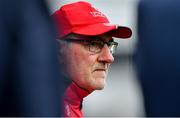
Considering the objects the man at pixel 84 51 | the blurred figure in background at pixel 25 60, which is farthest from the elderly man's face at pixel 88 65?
the blurred figure in background at pixel 25 60

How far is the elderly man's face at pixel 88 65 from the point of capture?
2.29m

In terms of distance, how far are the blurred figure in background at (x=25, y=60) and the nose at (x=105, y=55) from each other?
0.93 meters

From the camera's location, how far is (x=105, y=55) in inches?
90.3

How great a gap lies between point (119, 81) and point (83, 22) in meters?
A: 1.46

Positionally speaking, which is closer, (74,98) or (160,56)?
(160,56)

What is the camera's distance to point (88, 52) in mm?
2316

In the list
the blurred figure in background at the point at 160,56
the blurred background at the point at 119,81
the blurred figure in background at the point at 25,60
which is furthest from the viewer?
the blurred background at the point at 119,81

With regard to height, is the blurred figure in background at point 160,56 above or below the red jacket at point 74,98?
above

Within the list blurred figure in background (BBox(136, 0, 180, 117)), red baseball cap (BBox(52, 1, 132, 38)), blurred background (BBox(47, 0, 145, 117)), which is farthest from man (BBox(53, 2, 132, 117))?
blurred background (BBox(47, 0, 145, 117))

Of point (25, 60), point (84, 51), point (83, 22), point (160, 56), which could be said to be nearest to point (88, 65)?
point (84, 51)

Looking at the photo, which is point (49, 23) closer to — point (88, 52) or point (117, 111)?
point (88, 52)

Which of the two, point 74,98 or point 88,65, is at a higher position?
point 88,65

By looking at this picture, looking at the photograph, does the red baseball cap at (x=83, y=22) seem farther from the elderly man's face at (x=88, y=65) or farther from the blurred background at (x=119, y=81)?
the blurred background at (x=119, y=81)

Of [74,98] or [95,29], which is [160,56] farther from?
[74,98]
